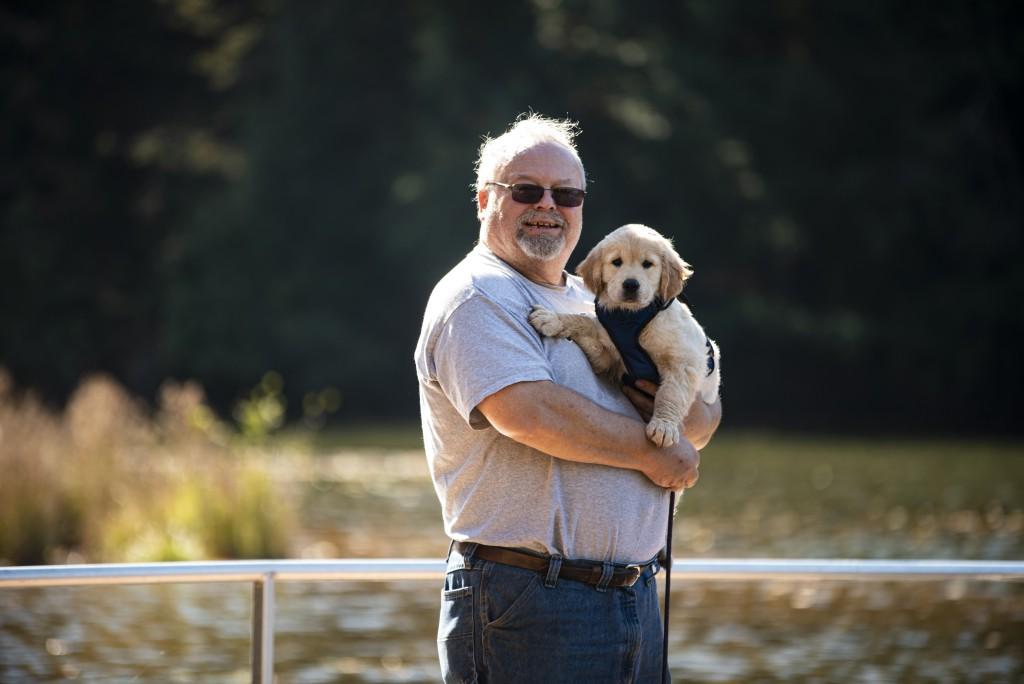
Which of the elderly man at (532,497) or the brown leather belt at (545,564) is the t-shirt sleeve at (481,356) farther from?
the brown leather belt at (545,564)

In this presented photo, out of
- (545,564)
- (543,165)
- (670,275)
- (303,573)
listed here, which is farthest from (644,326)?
(303,573)

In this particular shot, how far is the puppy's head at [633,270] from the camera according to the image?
11.2 feet

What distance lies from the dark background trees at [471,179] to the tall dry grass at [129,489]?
64.7 feet

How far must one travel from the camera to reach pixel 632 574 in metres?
3.04

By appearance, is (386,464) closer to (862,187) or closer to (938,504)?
(938,504)

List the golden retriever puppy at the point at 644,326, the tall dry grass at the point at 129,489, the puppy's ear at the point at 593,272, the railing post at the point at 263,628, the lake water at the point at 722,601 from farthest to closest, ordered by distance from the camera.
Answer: the tall dry grass at the point at 129,489 < the lake water at the point at 722,601 < the puppy's ear at the point at 593,272 < the railing post at the point at 263,628 < the golden retriever puppy at the point at 644,326

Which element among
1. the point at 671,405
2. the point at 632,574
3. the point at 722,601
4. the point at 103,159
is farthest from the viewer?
the point at 103,159

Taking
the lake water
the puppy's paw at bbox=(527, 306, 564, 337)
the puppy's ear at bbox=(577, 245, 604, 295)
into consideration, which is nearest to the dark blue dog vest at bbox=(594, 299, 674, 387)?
the puppy's ear at bbox=(577, 245, 604, 295)

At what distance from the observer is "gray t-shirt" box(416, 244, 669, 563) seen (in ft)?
9.68

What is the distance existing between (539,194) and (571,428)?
55cm

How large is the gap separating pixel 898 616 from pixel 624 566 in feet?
20.3

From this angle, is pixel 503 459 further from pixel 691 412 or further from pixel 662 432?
pixel 691 412

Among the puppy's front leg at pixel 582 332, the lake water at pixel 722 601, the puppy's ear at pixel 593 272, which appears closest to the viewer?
the puppy's front leg at pixel 582 332

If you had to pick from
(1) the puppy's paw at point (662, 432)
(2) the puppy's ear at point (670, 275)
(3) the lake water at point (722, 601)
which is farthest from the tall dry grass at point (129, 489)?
(1) the puppy's paw at point (662, 432)
